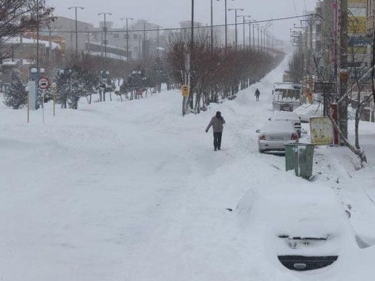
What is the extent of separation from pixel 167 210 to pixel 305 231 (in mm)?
5223

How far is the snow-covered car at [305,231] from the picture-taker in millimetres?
8656

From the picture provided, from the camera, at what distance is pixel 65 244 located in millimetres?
10641

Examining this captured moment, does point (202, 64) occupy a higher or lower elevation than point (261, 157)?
higher

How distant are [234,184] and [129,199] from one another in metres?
3.34

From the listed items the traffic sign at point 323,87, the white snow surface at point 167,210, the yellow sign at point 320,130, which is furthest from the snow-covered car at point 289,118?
the yellow sign at point 320,130

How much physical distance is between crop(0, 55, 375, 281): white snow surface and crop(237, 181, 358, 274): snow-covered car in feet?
Answer: 0.06

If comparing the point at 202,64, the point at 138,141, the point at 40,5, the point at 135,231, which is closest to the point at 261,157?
the point at 138,141

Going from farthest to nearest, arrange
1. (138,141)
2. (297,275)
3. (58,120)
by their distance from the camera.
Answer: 1. (58,120)
2. (138,141)
3. (297,275)

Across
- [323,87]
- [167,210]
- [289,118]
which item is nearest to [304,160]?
[323,87]

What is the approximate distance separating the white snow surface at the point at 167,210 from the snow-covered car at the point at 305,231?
2cm

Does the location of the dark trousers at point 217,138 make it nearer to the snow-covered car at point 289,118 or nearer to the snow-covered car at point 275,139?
the snow-covered car at point 275,139

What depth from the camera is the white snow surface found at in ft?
29.3

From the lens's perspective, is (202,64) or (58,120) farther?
(202,64)

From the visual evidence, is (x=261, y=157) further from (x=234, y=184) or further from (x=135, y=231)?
(x=135, y=231)
